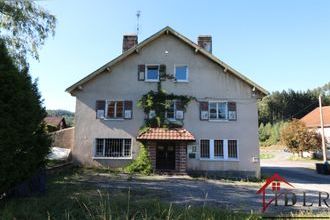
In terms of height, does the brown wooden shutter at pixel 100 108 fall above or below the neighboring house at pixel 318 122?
below

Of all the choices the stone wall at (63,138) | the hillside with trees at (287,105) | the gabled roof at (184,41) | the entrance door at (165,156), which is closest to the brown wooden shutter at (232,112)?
the gabled roof at (184,41)

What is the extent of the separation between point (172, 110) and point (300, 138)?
24.7 meters

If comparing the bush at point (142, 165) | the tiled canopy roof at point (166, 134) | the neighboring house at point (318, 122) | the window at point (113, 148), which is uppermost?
the neighboring house at point (318, 122)

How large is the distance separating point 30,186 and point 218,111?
48.8 ft

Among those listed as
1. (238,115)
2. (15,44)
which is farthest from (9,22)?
(238,115)

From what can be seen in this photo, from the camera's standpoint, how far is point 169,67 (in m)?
23.8

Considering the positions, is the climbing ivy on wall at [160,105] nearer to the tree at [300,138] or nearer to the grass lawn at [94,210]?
the grass lawn at [94,210]

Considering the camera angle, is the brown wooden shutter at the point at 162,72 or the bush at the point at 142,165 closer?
the bush at the point at 142,165

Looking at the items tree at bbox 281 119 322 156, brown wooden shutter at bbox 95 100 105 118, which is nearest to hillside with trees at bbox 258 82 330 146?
tree at bbox 281 119 322 156

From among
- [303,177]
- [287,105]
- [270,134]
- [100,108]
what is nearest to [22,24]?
[100,108]

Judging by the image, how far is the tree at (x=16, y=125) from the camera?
29.9 feet

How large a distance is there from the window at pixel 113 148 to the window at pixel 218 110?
6.17m

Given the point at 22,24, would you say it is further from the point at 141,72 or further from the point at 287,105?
the point at 287,105

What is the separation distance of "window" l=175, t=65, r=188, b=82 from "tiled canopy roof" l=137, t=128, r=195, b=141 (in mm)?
3741
